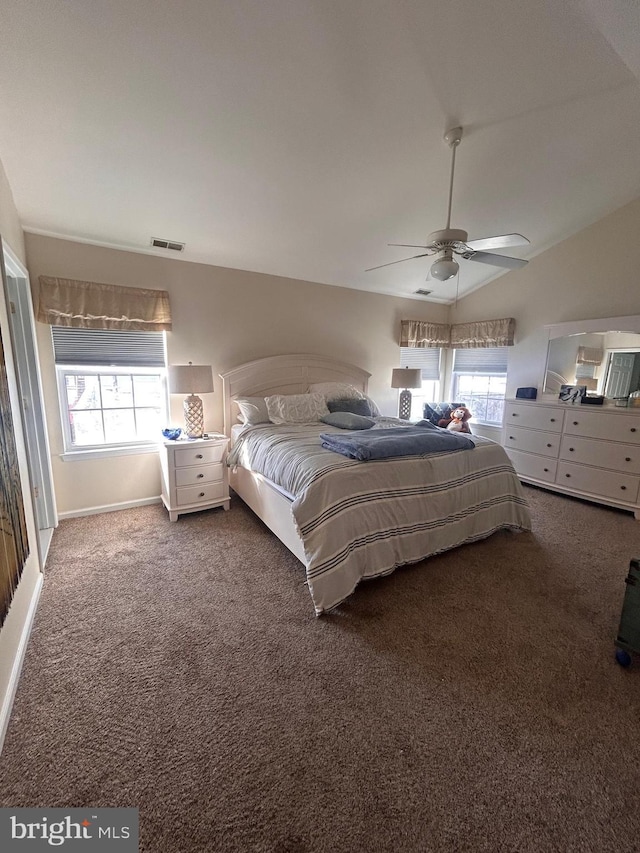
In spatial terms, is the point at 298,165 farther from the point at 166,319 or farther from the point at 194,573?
the point at 194,573

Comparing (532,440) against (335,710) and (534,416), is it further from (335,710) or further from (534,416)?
(335,710)

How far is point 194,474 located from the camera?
3137 mm

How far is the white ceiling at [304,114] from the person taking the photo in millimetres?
1581

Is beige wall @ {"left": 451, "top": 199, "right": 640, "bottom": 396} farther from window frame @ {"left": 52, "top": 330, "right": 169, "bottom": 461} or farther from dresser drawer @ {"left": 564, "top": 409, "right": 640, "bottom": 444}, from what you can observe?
window frame @ {"left": 52, "top": 330, "right": 169, "bottom": 461}

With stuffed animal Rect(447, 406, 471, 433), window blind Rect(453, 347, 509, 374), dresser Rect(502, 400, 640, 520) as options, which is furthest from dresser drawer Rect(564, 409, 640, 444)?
window blind Rect(453, 347, 509, 374)

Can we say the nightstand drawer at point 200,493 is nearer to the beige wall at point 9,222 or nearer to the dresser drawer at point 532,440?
the beige wall at point 9,222

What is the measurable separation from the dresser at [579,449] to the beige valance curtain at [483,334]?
2.92ft

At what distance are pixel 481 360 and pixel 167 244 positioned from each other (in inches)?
162

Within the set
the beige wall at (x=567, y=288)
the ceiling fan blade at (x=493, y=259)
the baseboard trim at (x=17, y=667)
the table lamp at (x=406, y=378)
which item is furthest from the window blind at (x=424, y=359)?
the baseboard trim at (x=17, y=667)

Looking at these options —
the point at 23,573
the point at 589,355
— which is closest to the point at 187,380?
the point at 23,573

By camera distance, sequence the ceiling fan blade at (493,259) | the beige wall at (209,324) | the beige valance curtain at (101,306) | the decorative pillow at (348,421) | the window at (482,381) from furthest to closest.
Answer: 1. the window at (482,381)
2. the decorative pillow at (348,421)
3. the beige wall at (209,324)
4. the beige valance curtain at (101,306)
5. the ceiling fan blade at (493,259)

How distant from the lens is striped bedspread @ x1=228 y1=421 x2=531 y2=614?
2.01 meters

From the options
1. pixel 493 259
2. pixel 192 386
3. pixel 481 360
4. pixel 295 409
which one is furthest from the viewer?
pixel 481 360

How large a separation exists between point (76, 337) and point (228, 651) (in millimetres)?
2786
